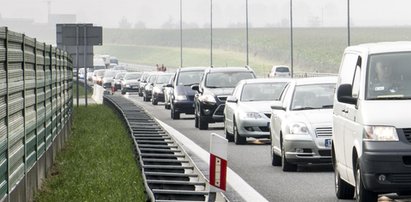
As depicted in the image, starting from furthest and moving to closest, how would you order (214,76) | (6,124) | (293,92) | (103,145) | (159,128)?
1. (214,76)
2. (159,128)
3. (103,145)
4. (293,92)
5. (6,124)

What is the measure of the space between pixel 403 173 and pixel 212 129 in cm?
2415

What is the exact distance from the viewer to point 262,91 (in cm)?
2981

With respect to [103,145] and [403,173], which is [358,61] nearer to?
[403,173]

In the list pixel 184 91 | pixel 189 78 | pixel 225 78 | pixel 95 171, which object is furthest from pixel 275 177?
pixel 189 78

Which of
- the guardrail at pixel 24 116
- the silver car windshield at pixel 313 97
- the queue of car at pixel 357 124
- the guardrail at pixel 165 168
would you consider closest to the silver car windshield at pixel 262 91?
the guardrail at pixel 165 168

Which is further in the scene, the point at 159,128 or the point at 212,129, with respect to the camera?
the point at 212,129

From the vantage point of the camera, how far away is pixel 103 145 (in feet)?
84.0

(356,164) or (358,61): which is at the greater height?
(358,61)

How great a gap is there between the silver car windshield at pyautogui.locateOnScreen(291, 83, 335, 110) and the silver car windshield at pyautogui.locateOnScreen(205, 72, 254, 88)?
14135mm

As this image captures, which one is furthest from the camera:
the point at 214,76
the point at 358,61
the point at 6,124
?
the point at 214,76

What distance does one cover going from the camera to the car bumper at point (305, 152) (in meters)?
20.3

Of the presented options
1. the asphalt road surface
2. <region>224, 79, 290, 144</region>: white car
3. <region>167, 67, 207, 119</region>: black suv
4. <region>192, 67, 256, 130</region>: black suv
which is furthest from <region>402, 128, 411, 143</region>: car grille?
<region>167, 67, 207, 119</region>: black suv

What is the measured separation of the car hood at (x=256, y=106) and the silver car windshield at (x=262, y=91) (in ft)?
1.09

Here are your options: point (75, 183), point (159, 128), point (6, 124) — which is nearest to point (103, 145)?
point (159, 128)
